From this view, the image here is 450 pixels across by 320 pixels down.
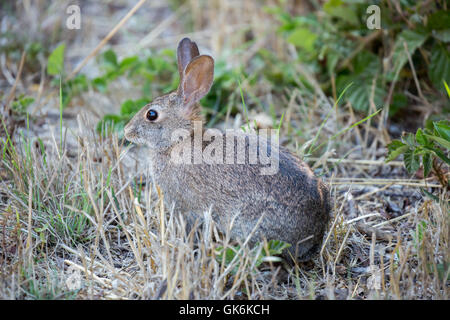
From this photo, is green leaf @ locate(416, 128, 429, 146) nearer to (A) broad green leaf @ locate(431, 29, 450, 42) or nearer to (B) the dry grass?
(B) the dry grass

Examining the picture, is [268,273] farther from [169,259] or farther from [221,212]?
[169,259]

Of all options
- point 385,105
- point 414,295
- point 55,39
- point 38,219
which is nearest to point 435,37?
point 385,105

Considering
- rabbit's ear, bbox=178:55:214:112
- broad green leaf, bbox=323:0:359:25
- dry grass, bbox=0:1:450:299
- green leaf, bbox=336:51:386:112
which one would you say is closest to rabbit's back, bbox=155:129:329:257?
dry grass, bbox=0:1:450:299

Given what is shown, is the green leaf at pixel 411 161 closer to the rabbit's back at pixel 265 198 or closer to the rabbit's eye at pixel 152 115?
the rabbit's back at pixel 265 198

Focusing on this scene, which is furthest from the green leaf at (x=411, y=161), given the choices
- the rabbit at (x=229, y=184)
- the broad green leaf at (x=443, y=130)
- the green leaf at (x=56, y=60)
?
the green leaf at (x=56, y=60)

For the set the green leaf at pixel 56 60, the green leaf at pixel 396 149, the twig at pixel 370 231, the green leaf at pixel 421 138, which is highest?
the green leaf at pixel 56 60

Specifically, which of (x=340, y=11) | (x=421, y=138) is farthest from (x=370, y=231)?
(x=340, y=11)

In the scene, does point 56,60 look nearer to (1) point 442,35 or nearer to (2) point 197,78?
(2) point 197,78

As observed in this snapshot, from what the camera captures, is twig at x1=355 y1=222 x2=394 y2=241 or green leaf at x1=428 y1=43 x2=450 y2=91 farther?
green leaf at x1=428 y1=43 x2=450 y2=91
